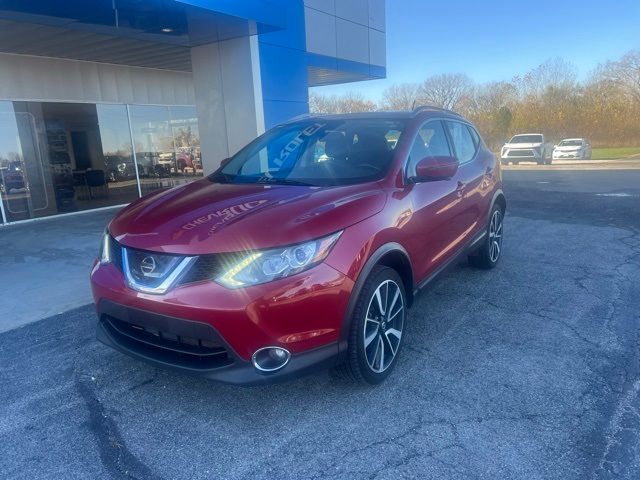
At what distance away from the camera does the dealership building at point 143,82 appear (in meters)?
7.36

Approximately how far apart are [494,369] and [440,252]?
3.54 feet

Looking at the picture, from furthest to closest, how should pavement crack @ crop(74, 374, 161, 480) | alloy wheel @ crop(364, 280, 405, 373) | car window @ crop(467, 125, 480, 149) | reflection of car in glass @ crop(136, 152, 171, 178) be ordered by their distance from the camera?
reflection of car in glass @ crop(136, 152, 171, 178) → car window @ crop(467, 125, 480, 149) → alloy wheel @ crop(364, 280, 405, 373) → pavement crack @ crop(74, 374, 161, 480)

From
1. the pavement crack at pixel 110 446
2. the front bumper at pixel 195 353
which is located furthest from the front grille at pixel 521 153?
the pavement crack at pixel 110 446

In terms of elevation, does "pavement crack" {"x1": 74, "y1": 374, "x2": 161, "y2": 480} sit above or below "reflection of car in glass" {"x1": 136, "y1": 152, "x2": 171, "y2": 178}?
below

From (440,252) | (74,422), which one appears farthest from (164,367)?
(440,252)

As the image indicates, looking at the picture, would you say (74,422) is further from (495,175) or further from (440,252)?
(495,175)

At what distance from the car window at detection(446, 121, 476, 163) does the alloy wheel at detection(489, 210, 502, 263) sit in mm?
877

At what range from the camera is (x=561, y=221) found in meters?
8.34

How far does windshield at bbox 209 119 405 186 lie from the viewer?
3555mm

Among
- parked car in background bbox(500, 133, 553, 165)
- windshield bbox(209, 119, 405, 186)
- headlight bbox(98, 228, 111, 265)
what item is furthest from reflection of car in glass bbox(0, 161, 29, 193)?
parked car in background bbox(500, 133, 553, 165)

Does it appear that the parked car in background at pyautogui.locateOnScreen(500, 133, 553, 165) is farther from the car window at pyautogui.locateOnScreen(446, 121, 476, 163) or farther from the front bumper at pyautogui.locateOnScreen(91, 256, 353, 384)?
the front bumper at pyautogui.locateOnScreen(91, 256, 353, 384)

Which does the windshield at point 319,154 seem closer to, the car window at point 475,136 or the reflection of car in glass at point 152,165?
the car window at point 475,136

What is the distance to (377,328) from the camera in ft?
9.98

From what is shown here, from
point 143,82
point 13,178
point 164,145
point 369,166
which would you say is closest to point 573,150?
point 164,145
